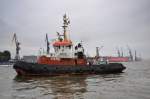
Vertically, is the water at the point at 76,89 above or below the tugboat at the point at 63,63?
below

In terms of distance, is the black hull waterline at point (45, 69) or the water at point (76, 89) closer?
the water at point (76, 89)

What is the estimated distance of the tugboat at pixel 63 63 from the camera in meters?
31.3

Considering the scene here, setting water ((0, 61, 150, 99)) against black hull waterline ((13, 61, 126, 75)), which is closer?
water ((0, 61, 150, 99))

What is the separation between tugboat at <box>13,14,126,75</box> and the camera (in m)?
31.3

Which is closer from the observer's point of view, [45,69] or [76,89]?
[76,89]

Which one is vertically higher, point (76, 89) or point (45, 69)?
point (45, 69)

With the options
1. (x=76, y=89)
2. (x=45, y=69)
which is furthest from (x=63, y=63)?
(x=76, y=89)

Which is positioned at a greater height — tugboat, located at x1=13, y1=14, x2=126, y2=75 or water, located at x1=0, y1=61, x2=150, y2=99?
tugboat, located at x1=13, y1=14, x2=126, y2=75

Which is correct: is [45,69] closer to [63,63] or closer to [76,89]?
[63,63]

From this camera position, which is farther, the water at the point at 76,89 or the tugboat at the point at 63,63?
the tugboat at the point at 63,63

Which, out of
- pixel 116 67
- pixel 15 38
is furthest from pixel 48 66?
pixel 15 38

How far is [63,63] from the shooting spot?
3338cm

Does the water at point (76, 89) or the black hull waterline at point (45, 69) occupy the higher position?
the black hull waterline at point (45, 69)

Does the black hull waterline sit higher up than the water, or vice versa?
the black hull waterline
